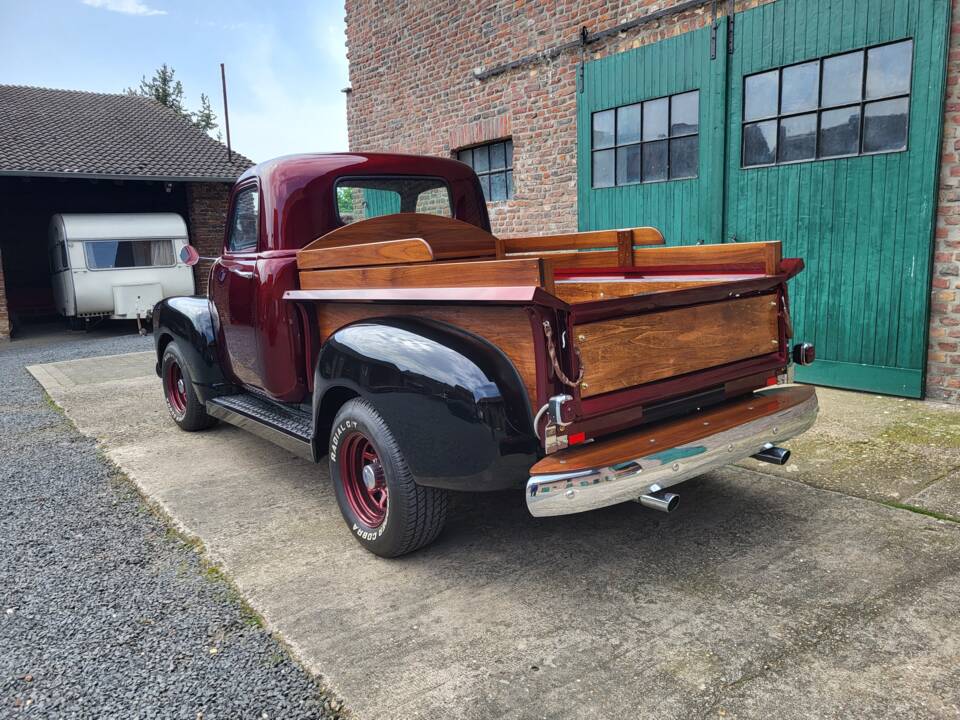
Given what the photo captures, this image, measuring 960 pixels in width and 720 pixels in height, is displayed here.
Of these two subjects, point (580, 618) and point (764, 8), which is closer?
point (580, 618)

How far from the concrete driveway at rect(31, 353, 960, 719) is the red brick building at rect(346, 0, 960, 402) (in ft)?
5.39

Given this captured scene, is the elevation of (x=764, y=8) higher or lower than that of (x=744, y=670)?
higher

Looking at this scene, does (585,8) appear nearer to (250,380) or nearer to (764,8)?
(764,8)

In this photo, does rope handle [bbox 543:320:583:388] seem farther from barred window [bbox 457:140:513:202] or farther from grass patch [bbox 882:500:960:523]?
barred window [bbox 457:140:513:202]

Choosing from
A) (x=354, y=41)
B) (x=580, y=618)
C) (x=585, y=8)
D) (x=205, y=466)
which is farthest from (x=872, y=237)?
(x=354, y=41)

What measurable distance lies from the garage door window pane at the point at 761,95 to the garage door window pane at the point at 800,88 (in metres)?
0.08

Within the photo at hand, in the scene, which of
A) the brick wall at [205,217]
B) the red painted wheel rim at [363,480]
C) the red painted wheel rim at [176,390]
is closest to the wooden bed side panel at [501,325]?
the red painted wheel rim at [363,480]

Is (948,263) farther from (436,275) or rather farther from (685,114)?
(436,275)

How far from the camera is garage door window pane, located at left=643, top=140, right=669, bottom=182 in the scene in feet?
22.9

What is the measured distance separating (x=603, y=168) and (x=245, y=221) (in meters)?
4.50

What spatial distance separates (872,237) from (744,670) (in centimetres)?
444

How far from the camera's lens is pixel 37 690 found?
2.24m

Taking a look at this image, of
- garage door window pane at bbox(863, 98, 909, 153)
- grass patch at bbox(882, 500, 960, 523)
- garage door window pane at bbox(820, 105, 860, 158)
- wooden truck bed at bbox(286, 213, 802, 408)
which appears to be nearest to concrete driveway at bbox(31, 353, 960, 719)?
grass patch at bbox(882, 500, 960, 523)

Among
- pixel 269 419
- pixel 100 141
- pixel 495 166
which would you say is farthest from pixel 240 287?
pixel 100 141
